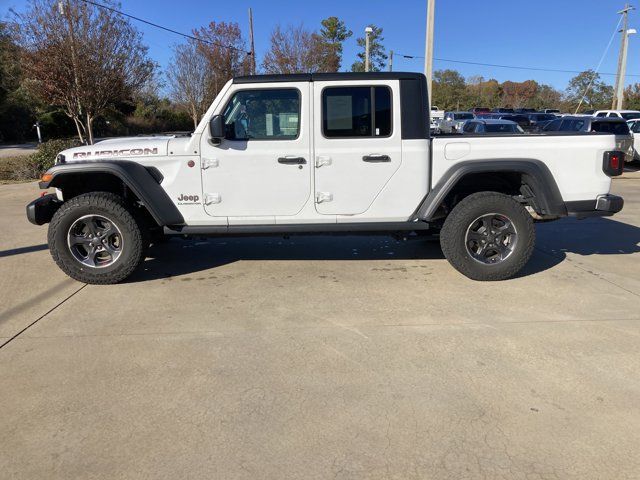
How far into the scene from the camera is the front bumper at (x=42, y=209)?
5.02 m

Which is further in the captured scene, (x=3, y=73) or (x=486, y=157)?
(x=3, y=73)

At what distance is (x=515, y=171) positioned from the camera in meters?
4.89

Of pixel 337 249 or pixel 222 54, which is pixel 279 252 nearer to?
pixel 337 249

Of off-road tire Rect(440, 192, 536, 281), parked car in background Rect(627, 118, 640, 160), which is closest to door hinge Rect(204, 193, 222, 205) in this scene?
off-road tire Rect(440, 192, 536, 281)

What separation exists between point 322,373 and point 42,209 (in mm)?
3607

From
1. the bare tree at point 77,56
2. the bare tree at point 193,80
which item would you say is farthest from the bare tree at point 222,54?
the bare tree at point 77,56

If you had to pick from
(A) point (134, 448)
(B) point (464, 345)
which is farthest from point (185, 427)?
(B) point (464, 345)

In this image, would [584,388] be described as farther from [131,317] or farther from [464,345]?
[131,317]

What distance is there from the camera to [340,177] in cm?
493

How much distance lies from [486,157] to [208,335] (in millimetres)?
3115

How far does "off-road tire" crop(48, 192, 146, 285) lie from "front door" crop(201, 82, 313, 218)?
2.73 ft

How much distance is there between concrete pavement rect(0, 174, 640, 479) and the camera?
2516mm

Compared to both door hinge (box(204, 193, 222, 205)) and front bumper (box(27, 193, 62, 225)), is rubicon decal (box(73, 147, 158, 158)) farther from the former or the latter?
front bumper (box(27, 193, 62, 225))

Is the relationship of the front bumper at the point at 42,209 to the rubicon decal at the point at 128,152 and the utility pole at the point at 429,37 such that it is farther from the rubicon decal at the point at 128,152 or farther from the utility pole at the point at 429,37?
the utility pole at the point at 429,37
